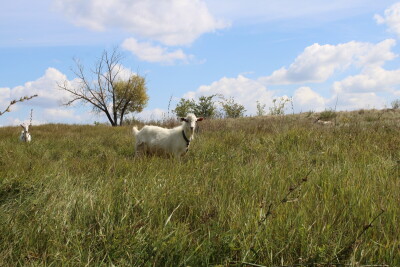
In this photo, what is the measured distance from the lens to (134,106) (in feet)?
139

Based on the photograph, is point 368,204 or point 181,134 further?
point 181,134

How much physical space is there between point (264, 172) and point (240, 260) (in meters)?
2.29

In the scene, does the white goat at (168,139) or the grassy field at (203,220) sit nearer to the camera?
the grassy field at (203,220)

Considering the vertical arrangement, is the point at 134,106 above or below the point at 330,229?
above

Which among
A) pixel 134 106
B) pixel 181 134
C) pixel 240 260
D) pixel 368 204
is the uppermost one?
pixel 134 106

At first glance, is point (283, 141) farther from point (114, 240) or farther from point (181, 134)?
point (114, 240)

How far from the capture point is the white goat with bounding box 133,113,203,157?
324 inches

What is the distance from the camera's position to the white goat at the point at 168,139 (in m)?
8.23

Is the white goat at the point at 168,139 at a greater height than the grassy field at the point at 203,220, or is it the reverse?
the white goat at the point at 168,139

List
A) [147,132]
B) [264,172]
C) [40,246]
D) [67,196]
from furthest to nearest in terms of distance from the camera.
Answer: [147,132]
[264,172]
[67,196]
[40,246]

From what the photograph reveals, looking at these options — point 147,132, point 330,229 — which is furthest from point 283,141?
point 330,229

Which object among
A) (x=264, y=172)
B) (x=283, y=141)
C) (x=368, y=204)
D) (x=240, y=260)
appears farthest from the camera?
(x=283, y=141)

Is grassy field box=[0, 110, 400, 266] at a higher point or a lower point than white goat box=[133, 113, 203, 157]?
lower

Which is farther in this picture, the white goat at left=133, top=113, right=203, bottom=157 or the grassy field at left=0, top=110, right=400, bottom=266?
the white goat at left=133, top=113, right=203, bottom=157
